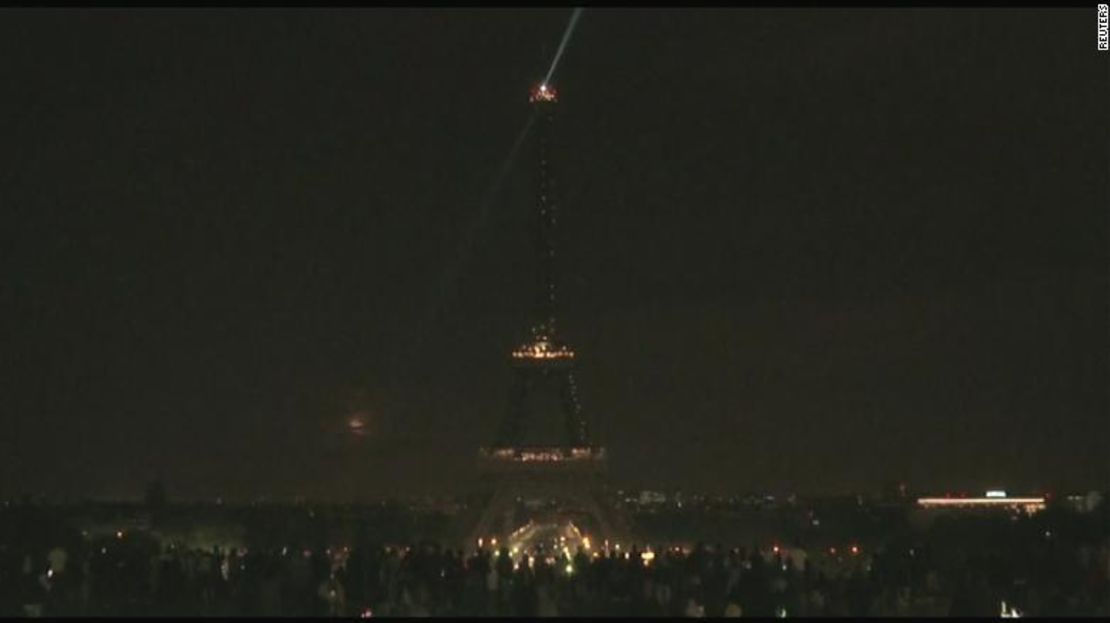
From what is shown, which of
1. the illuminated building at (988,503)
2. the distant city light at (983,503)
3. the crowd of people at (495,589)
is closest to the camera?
the crowd of people at (495,589)

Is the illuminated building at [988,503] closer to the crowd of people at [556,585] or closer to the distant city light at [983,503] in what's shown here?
the distant city light at [983,503]

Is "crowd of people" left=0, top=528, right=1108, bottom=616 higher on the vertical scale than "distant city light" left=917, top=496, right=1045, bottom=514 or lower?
lower

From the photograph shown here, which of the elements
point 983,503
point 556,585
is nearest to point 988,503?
point 983,503

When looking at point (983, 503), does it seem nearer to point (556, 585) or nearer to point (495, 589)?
point (556, 585)

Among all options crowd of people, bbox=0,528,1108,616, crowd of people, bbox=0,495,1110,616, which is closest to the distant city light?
crowd of people, bbox=0,495,1110,616

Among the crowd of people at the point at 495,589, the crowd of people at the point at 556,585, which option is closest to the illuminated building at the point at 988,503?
the crowd of people at the point at 556,585

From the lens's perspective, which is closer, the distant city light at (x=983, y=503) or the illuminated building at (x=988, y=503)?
the illuminated building at (x=988, y=503)

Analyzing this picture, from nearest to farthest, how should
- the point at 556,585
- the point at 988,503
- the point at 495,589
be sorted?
the point at 495,589, the point at 556,585, the point at 988,503

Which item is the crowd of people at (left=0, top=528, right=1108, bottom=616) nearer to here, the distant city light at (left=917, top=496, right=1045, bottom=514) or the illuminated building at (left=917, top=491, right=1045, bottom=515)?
the illuminated building at (left=917, top=491, right=1045, bottom=515)
